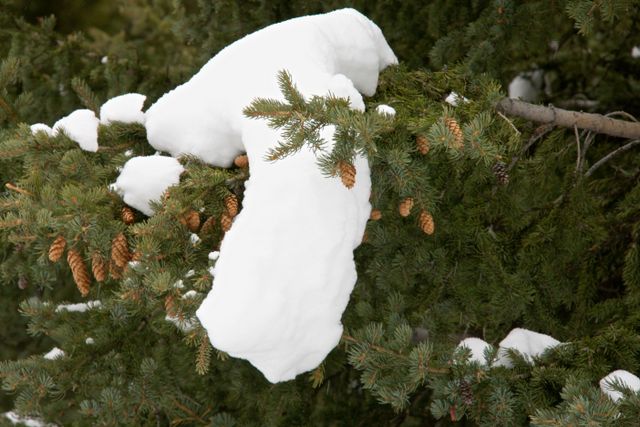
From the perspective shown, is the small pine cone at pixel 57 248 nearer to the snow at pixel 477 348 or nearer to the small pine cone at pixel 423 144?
the small pine cone at pixel 423 144

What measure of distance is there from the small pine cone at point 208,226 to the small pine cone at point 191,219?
6 centimetres

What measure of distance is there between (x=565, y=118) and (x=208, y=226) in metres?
1.74

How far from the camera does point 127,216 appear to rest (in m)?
2.65

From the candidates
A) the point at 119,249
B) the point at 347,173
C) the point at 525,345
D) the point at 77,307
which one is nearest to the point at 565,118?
the point at 525,345

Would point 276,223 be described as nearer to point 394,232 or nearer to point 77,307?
point 394,232

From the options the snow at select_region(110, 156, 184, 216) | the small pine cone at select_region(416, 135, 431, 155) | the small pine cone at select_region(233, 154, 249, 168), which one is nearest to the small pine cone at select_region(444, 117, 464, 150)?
the small pine cone at select_region(416, 135, 431, 155)

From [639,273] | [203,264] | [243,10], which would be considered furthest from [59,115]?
[639,273]

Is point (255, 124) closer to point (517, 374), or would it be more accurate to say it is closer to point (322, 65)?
point (322, 65)

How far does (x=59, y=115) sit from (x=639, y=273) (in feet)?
13.8

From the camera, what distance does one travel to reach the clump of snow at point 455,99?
2756 millimetres

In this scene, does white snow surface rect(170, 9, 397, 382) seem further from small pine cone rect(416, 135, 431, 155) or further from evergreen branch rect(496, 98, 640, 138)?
evergreen branch rect(496, 98, 640, 138)

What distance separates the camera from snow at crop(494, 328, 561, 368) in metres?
3.11

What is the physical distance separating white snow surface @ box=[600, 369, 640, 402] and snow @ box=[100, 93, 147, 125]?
2.16 m

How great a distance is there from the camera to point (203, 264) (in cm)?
261
